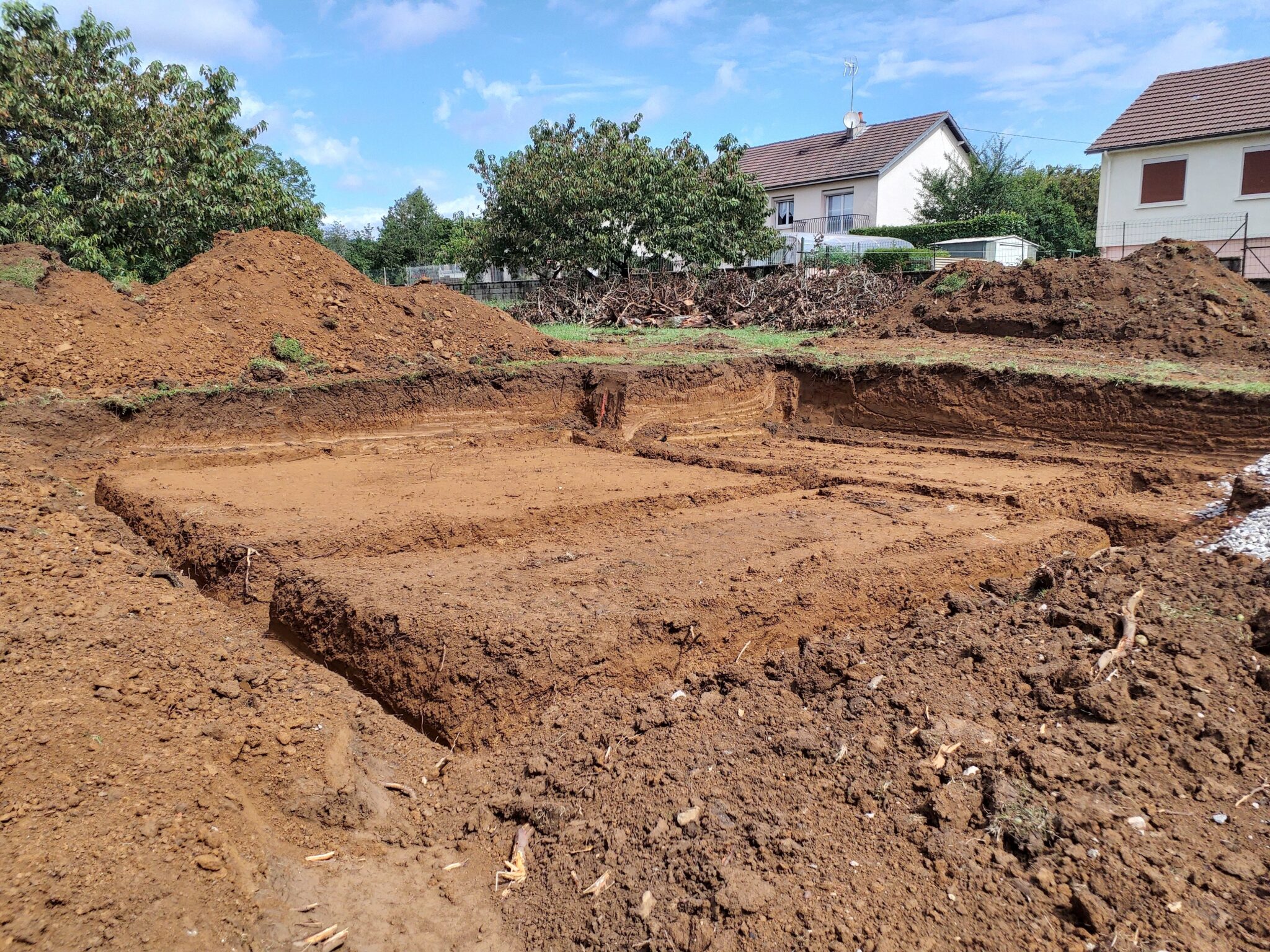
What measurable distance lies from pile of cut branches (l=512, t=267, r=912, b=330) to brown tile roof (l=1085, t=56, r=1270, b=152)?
10578mm

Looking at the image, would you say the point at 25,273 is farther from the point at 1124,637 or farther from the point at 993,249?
the point at 993,249

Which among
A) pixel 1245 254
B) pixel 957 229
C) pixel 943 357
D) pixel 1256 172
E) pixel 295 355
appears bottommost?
pixel 943 357

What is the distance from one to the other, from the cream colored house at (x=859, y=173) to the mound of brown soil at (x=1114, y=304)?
18.1m

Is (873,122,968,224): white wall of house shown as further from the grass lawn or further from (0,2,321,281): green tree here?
(0,2,321,281): green tree

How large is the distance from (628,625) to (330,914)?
1.87 m

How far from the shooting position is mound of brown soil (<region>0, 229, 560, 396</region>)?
9227 millimetres

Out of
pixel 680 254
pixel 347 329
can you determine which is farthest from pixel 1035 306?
pixel 347 329

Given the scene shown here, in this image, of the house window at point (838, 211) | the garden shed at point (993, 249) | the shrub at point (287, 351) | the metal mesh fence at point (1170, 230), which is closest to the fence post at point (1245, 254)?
the metal mesh fence at point (1170, 230)

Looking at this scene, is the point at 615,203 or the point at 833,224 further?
the point at 833,224

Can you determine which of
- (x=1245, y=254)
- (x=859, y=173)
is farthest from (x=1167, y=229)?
(x=859, y=173)

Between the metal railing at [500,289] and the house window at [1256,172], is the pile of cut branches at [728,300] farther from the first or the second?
the house window at [1256,172]

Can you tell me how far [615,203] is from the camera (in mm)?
19969

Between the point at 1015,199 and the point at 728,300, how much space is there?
18.5m

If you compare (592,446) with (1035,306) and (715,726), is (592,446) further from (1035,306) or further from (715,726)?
(1035,306)
